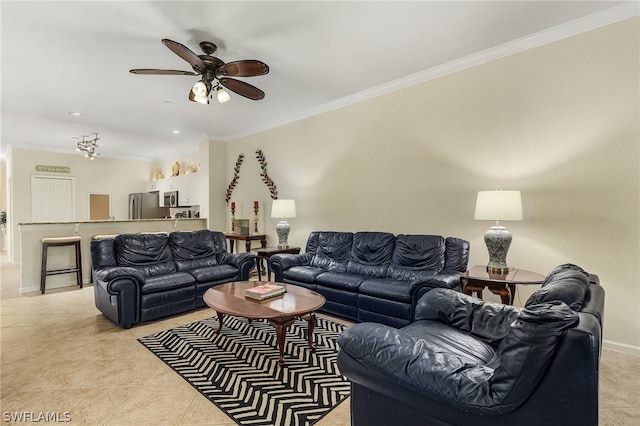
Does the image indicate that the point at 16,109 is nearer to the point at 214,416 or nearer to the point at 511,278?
the point at 214,416

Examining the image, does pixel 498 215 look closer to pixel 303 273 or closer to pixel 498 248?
pixel 498 248

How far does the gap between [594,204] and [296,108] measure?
392 cm

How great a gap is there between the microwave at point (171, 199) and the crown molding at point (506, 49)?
4.60 meters

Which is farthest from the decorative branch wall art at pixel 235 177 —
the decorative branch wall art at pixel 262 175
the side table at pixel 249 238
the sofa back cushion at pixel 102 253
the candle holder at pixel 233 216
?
the sofa back cushion at pixel 102 253

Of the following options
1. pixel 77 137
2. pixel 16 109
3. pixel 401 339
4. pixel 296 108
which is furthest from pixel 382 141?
pixel 77 137

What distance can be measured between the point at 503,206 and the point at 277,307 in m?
2.18

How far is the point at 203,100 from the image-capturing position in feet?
9.78

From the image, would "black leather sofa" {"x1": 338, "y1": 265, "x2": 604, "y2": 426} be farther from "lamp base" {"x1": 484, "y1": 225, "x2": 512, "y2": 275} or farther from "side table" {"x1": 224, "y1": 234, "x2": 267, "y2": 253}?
"side table" {"x1": 224, "y1": 234, "x2": 267, "y2": 253}

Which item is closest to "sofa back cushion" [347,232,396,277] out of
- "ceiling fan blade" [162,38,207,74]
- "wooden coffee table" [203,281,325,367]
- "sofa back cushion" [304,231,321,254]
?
"sofa back cushion" [304,231,321,254]

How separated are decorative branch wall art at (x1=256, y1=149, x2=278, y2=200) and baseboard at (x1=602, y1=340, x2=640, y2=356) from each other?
4.69 m

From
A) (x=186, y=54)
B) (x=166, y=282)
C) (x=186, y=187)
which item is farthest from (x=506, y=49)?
(x=186, y=187)

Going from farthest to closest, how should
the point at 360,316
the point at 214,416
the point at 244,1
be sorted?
the point at 360,316 < the point at 244,1 < the point at 214,416

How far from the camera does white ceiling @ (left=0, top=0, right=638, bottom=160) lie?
2510mm

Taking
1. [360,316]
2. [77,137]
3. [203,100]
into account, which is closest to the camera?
[203,100]
